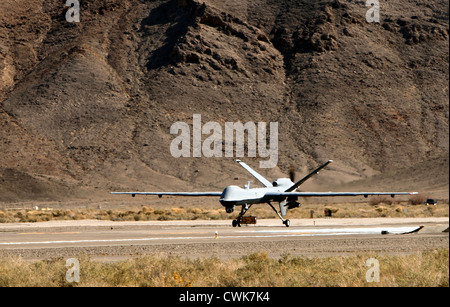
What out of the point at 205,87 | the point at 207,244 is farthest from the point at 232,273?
the point at 205,87

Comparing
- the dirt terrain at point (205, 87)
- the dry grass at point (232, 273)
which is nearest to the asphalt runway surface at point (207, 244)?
the dry grass at point (232, 273)

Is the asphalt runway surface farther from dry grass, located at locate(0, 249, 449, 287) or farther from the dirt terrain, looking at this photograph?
the dirt terrain

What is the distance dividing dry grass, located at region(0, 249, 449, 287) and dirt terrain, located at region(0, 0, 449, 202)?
60523 mm

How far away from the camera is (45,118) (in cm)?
10625

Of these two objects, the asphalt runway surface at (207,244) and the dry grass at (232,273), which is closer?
the dry grass at (232,273)

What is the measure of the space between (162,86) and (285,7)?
127ft

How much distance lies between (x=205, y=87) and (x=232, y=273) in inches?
4145

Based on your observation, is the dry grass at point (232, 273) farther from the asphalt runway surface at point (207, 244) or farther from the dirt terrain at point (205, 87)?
the dirt terrain at point (205, 87)

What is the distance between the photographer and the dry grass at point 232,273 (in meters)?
16.5

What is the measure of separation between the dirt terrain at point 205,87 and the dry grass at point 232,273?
2383 inches

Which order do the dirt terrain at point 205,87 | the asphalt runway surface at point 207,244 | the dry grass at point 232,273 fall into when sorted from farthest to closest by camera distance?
the dirt terrain at point 205,87, the asphalt runway surface at point 207,244, the dry grass at point 232,273

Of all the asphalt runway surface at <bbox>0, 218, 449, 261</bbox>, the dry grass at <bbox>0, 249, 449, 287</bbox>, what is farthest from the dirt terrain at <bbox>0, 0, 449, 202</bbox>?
the dry grass at <bbox>0, 249, 449, 287</bbox>

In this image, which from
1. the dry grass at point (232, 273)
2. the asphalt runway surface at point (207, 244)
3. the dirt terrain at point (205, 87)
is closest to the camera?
the dry grass at point (232, 273)
